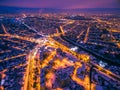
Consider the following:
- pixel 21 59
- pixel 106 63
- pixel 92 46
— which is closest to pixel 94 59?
pixel 106 63

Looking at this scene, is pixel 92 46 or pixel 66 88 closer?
pixel 66 88

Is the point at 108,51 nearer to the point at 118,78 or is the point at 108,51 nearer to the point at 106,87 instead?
the point at 118,78

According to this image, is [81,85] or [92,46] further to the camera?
[92,46]

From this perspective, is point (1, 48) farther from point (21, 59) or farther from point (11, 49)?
point (21, 59)

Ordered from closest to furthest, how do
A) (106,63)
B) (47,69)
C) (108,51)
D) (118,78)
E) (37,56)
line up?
(118,78)
(47,69)
(106,63)
(37,56)
(108,51)

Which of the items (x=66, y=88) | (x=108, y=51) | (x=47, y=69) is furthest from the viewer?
(x=108, y=51)

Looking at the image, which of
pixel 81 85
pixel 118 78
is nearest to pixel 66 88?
pixel 81 85

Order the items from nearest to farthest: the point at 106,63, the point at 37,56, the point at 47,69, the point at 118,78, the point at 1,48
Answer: the point at 118,78, the point at 47,69, the point at 106,63, the point at 37,56, the point at 1,48

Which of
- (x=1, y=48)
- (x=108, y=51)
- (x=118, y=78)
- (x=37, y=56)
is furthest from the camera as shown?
(x=1, y=48)
